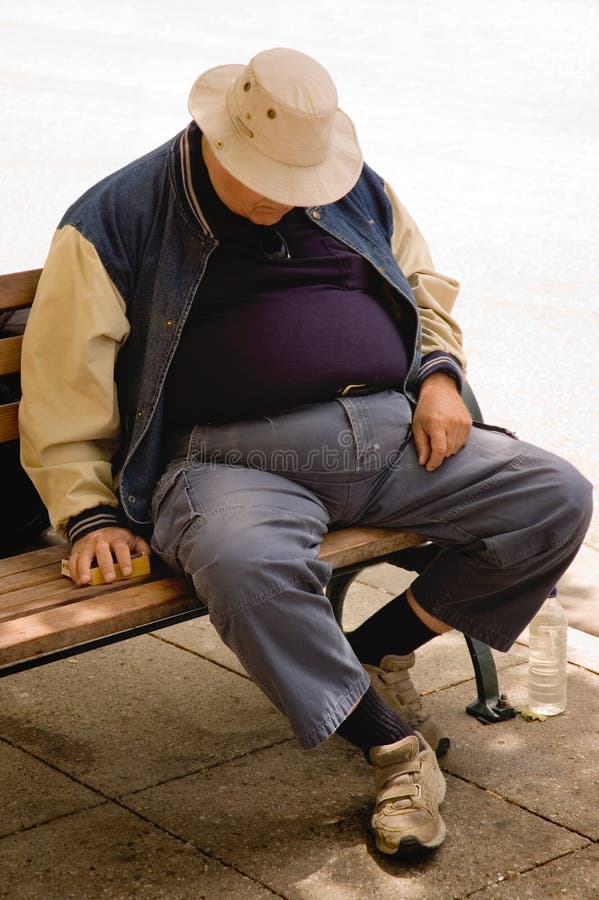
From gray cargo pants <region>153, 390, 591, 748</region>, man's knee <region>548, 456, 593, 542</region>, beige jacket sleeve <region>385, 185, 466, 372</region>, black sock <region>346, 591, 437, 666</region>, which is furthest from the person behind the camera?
beige jacket sleeve <region>385, 185, 466, 372</region>

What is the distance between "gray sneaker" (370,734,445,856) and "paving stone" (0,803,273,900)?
1.02ft

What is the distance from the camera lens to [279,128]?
2.81m

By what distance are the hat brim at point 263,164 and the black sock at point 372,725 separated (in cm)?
115

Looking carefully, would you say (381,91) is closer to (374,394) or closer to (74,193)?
(74,193)

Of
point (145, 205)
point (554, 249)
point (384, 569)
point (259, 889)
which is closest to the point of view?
point (259, 889)

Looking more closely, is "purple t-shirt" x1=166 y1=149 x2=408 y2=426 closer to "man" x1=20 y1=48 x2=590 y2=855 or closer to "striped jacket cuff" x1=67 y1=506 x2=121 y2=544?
"man" x1=20 y1=48 x2=590 y2=855

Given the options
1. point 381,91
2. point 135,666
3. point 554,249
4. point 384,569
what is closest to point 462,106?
point 381,91

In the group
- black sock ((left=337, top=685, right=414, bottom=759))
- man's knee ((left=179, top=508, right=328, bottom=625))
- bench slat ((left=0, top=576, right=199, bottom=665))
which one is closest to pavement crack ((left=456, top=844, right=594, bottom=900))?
black sock ((left=337, top=685, right=414, bottom=759))

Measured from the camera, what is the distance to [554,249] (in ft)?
29.2

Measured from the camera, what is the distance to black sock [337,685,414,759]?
299 centimetres

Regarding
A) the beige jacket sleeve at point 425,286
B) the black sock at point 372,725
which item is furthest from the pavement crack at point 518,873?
the beige jacket sleeve at point 425,286

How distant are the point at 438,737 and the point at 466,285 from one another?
17.1ft

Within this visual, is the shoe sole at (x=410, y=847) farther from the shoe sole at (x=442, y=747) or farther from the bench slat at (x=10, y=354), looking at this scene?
the bench slat at (x=10, y=354)

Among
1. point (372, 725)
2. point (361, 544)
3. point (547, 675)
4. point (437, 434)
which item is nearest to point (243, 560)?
point (361, 544)
